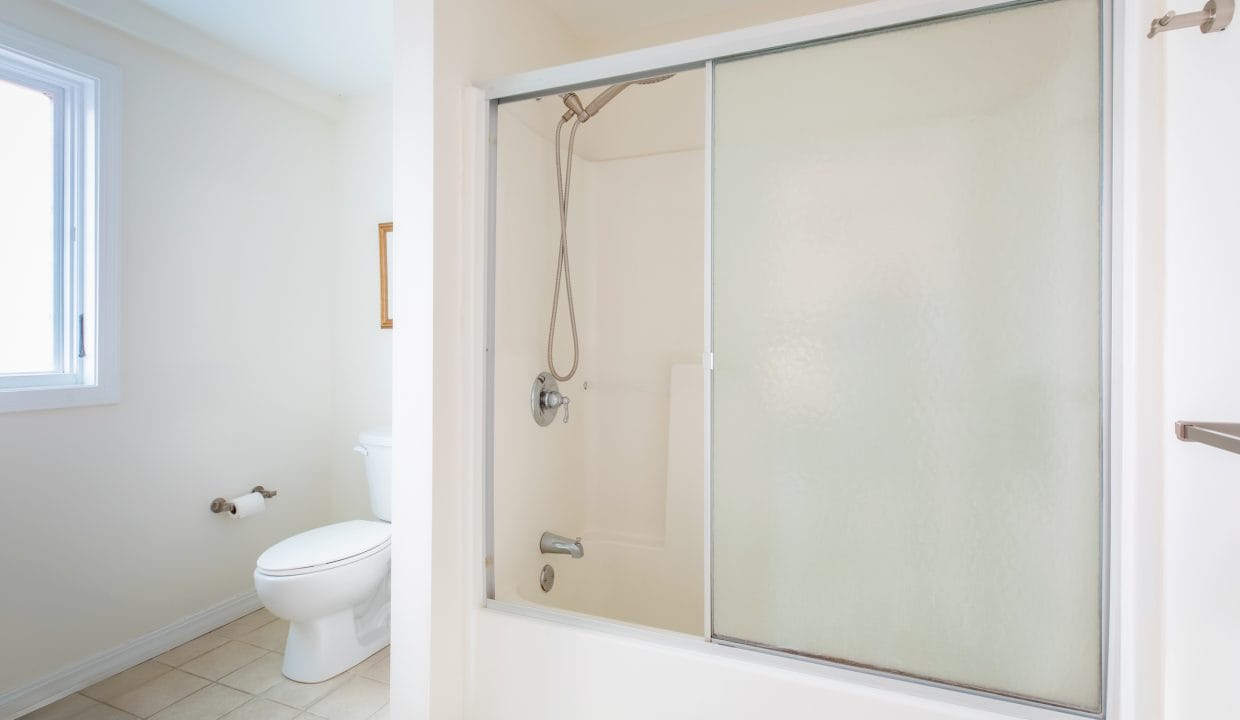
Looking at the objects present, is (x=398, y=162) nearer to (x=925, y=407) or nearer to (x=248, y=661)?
(x=925, y=407)

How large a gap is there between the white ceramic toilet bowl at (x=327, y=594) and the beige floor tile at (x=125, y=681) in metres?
0.40

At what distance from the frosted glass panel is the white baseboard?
7.05 feet

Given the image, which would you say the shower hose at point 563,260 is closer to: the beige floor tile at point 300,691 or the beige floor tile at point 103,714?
the beige floor tile at point 300,691

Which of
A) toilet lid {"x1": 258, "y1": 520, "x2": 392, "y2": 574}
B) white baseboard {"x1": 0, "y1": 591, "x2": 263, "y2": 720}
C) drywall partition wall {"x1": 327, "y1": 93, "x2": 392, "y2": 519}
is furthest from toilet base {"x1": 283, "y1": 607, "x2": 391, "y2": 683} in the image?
drywall partition wall {"x1": 327, "y1": 93, "x2": 392, "y2": 519}

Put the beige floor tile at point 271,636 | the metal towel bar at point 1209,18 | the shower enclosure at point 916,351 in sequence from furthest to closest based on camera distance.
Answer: the beige floor tile at point 271,636, the shower enclosure at point 916,351, the metal towel bar at point 1209,18

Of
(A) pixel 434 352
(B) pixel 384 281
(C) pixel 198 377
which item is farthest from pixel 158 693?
(B) pixel 384 281

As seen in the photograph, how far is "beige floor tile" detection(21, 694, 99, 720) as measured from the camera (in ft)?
5.41

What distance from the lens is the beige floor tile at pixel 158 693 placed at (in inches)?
66.9

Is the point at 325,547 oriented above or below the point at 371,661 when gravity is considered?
above

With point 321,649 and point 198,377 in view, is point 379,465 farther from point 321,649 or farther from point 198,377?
point 198,377

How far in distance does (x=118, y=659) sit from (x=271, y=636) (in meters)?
0.46

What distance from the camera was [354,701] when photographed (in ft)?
5.82

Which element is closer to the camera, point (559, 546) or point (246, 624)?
point (559, 546)

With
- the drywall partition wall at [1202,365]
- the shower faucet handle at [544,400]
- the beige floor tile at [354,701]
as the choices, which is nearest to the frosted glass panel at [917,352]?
the drywall partition wall at [1202,365]
